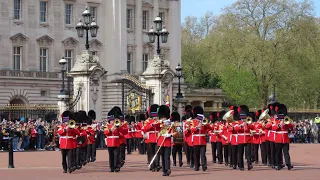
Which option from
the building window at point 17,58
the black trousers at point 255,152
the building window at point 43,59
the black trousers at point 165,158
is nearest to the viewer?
the black trousers at point 165,158

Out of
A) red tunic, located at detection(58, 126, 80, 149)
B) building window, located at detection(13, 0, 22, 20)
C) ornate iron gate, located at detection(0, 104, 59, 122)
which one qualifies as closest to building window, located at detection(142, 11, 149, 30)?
building window, located at detection(13, 0, 22, 20)

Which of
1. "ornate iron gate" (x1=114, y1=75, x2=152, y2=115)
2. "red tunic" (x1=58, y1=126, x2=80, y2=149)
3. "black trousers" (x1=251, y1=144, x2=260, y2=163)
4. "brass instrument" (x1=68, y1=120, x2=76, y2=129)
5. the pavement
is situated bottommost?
the pavement

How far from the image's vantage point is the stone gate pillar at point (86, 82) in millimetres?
38062

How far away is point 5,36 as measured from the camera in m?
60.0

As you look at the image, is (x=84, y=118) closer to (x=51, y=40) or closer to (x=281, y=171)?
(x=281, y=171)

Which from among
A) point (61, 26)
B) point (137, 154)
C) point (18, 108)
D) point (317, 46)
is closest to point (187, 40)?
point (317, 46)

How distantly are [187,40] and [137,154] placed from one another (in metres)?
65.1

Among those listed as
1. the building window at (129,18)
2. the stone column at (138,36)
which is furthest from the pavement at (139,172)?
the stone column at (138,36)

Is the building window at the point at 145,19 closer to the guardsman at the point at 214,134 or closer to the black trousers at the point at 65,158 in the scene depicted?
the guardsman at the point at 214,134

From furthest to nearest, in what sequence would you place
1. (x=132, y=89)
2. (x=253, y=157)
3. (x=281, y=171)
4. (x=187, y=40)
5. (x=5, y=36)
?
(x=187, y=40) < (x=5, y=36) < (x=132, y=89) < (x=253, y=157) < (x=281, y=171)

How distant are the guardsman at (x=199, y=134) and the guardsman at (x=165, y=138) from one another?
791 millimetres

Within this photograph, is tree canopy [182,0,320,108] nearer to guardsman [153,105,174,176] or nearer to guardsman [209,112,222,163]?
guardsman [209,112,222,163]

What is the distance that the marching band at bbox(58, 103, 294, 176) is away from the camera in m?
23.9

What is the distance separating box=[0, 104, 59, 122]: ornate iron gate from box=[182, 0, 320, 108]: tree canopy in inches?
1106
